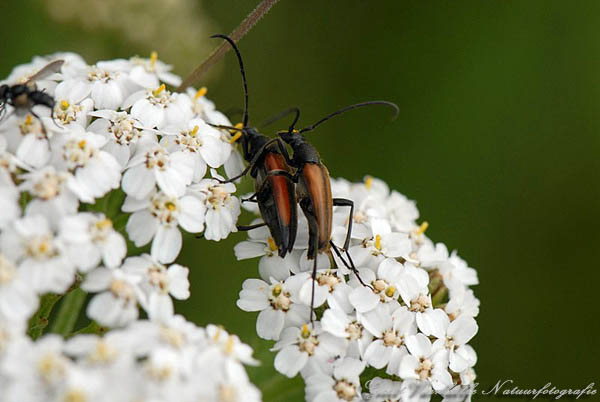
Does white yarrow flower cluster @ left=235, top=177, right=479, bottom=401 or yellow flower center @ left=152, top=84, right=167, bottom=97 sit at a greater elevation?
yellow flower center @ left=152, top=84, right=167, bottom=97

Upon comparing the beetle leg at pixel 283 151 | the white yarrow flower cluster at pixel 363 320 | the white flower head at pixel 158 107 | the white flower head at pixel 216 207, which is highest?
the white flower head at pixel 158 107

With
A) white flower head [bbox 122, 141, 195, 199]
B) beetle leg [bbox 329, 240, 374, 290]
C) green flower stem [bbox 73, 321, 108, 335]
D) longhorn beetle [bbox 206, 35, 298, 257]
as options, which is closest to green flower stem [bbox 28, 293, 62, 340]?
green flower stem [bbox 73, 321, 108, 335]

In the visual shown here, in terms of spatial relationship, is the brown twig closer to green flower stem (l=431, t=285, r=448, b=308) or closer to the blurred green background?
green flower stem (l=431, t=285, r=448, b=308)

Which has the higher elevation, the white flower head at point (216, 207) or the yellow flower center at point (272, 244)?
the white flower head at point (216, 207)

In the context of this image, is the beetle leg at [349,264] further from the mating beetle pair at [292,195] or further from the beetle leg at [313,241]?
the beetle leg at [313,241]

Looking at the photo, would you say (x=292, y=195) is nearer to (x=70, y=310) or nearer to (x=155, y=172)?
(x=155, y=172)

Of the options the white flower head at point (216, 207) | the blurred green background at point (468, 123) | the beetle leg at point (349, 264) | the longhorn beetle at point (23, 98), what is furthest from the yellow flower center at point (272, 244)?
the blurred green background at point (468, 123)

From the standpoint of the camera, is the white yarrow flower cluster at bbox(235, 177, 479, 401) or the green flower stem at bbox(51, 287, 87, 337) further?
the green flower stem at bbox(51, 287, 87, 337)
